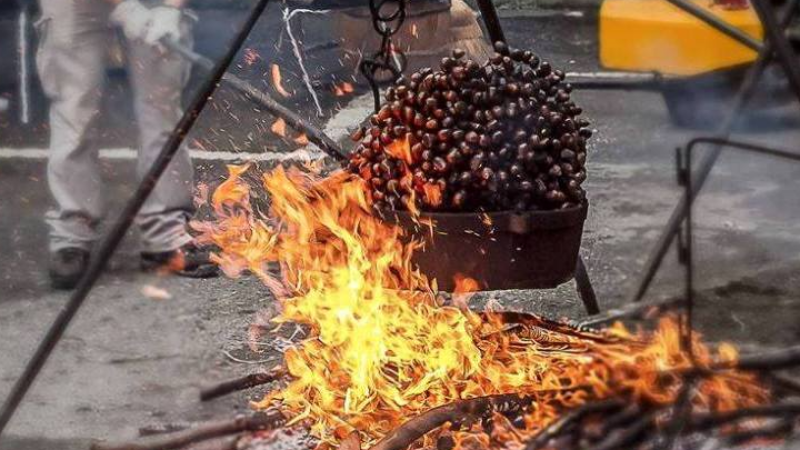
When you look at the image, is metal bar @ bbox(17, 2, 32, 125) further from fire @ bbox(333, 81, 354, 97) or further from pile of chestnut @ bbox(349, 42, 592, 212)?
pile of chestnut @ bbox(349, 42, 592, 212)

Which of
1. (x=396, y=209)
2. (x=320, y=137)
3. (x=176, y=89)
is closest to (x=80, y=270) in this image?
(x=176, y=89)

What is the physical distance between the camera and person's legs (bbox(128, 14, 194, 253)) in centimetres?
485

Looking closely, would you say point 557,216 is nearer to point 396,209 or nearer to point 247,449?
point 396,209

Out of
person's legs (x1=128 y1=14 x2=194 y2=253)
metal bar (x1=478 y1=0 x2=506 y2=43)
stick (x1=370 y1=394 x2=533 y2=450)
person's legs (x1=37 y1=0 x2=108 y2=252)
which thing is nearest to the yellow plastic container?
person's legs (x1=128 y1=14 x2=194 y2=253)

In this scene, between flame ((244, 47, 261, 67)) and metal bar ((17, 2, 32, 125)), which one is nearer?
metal bar ((17, 2, 32, 125))

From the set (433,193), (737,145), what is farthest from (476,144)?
(737,145)

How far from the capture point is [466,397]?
2.70 m

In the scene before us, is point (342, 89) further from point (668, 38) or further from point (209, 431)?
point (209, 431)

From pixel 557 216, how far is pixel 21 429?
1.96 meters

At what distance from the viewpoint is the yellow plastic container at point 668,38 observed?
7348 millimetres

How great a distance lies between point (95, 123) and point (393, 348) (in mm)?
2557

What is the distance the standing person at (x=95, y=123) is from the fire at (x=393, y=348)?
2073 millimetres

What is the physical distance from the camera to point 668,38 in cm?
764

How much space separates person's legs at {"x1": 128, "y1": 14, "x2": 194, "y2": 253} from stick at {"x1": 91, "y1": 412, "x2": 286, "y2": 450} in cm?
211
